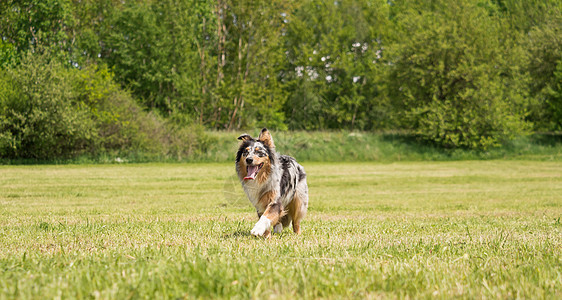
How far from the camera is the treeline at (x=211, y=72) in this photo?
3062cm

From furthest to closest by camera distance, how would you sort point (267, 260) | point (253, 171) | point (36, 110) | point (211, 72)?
point (211, 72) < point (36, 110) < point (253, 171) < point (267, 260)

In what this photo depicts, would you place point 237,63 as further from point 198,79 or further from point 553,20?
point 553,20

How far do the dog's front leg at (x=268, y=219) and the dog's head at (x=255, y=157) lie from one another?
424mm

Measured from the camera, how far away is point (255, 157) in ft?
20.7

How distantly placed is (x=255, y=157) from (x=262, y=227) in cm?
95

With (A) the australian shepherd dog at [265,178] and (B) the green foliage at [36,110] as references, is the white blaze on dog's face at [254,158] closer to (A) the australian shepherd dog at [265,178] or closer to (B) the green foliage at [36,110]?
(A) the australian shepherd dog at [265,178]

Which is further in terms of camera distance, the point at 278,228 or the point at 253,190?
the point at 278,228

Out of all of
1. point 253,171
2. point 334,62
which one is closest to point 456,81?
point 334,62

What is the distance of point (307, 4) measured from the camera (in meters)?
56.8

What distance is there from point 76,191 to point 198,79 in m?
27.6

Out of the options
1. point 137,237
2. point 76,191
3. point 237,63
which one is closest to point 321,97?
point 237,63

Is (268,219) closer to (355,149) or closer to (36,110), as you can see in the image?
(36,110)

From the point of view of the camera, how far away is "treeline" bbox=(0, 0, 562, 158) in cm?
3062

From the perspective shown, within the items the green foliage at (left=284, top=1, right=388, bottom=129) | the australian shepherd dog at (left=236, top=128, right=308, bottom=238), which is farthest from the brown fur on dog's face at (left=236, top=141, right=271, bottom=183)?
the green foliage at (left=284, top=1, right=388, bottom=129)
